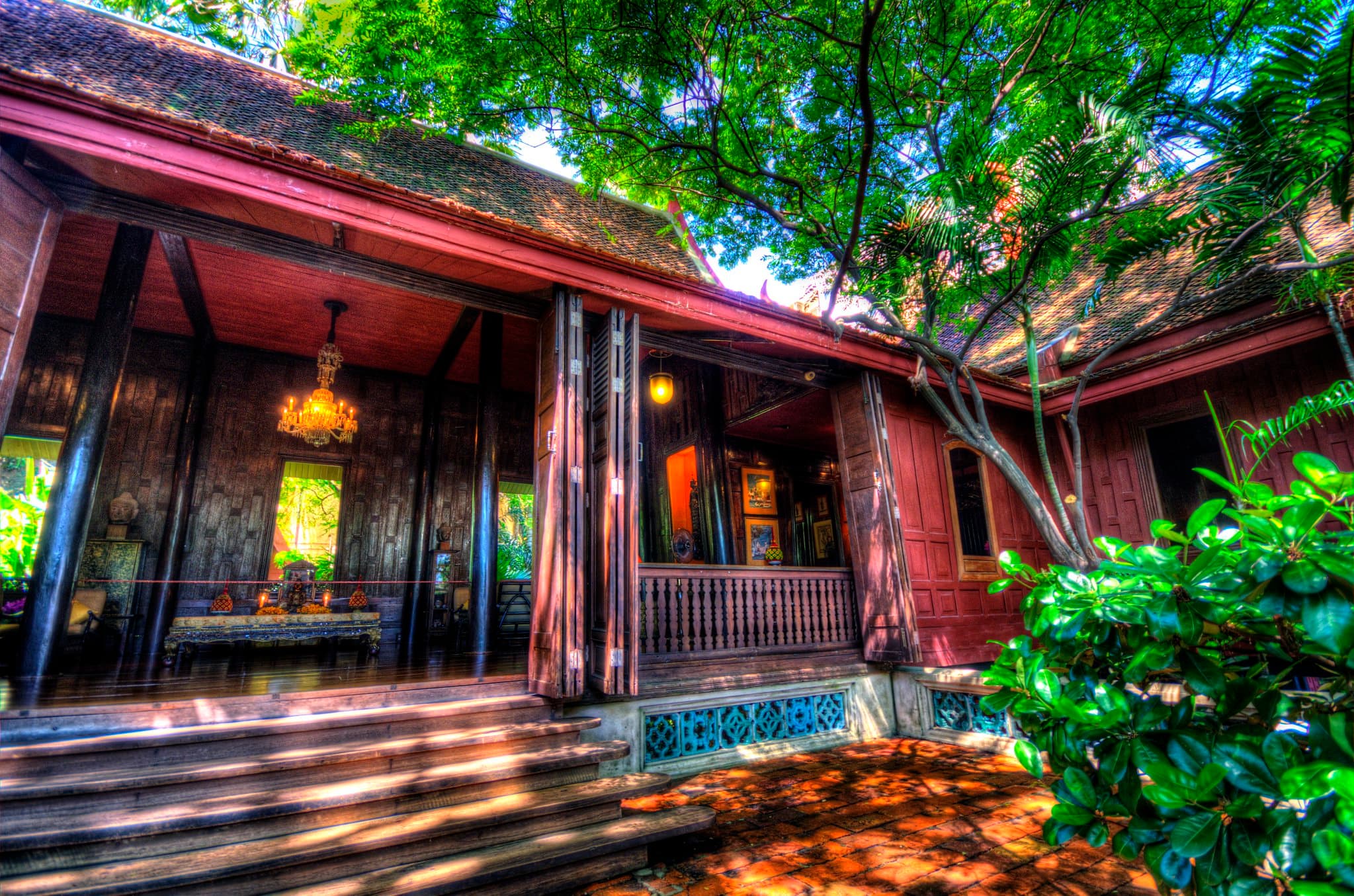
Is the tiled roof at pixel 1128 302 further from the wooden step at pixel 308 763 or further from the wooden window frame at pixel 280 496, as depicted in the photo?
the wooden window frame at pixel 280 496

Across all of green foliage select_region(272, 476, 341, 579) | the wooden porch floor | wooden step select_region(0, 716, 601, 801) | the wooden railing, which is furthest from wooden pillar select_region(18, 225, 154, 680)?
the wooden railing

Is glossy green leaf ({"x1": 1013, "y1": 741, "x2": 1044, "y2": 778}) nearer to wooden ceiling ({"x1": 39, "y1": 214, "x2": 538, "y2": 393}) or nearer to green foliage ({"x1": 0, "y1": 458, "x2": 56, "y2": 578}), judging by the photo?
wooden ceiling ({"x1": 39, "y1": 214, "x2": 538, "y2": 393})

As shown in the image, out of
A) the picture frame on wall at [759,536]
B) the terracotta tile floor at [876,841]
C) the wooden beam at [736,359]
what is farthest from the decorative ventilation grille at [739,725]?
the picture frame on wall at [759,536]

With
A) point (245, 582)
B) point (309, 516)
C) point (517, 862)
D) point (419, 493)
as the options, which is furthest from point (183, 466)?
point (517, 862)

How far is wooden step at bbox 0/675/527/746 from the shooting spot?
2783mm

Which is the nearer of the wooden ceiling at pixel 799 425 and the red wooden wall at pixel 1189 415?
the red wooden wall at pixel 1189 415

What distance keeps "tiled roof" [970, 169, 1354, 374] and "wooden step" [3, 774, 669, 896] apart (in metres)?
5.89

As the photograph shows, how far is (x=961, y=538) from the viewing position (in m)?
6.59

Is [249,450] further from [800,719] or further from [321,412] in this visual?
[800,719]

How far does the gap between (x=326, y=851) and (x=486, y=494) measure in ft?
13.6

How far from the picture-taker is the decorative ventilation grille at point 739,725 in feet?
14.7

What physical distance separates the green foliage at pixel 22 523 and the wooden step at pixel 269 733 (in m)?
8.27

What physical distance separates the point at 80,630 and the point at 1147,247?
410 inches

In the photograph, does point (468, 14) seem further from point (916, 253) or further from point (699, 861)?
point (699, 861)
